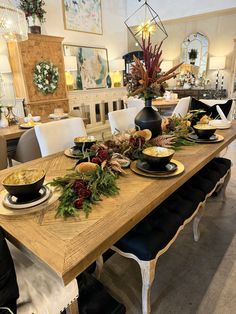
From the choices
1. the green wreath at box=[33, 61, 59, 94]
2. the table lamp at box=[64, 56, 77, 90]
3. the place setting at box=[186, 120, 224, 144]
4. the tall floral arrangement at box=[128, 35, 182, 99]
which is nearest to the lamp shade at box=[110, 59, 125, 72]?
the table lamp at box=[64, 56, 77, 90]

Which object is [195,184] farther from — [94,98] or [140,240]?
[94,98]

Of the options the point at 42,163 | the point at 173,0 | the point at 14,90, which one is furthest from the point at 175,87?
the point at 42,163

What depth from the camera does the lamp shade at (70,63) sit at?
4.74m

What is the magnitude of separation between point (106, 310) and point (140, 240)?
0.43 meters

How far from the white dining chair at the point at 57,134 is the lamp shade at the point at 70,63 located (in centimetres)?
327

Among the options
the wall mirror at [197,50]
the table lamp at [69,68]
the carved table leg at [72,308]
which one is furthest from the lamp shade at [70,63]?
the carved table leg at [72,308]

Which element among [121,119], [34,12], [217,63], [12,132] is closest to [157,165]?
[121,119]

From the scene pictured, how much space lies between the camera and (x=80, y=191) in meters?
0.97

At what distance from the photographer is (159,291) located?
143 centimetres

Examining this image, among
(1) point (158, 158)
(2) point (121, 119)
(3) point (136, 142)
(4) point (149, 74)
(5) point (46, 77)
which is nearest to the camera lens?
(1) point (158, 158)

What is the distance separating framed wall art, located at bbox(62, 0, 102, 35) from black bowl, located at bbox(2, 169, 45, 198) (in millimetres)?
4776

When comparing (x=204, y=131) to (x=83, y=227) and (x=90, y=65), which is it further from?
(x=90, y=65)

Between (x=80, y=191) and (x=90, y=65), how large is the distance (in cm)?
506

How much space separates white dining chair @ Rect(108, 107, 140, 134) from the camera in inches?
86.8
